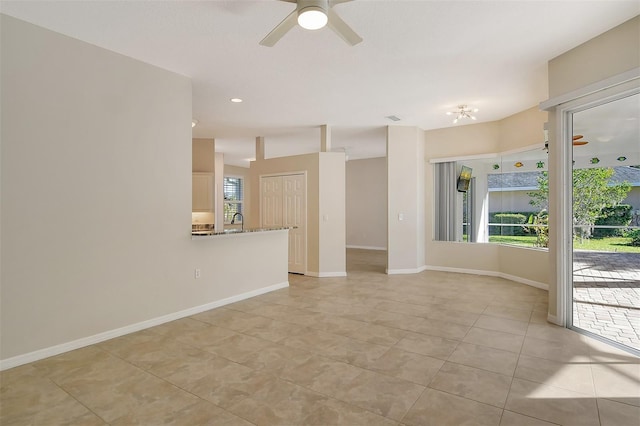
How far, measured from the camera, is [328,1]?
7.54ft

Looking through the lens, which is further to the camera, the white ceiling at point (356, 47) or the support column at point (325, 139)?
the support column at point (325, 139)

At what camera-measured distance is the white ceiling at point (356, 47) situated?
2738 mm

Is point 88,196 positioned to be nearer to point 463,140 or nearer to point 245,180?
point 463,140

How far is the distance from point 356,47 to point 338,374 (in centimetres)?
311

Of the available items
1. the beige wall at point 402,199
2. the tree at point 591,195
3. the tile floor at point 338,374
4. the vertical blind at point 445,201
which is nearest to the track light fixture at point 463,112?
the beige wall at point 402,199

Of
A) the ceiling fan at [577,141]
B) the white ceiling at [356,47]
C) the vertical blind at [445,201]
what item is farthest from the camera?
the vertical blind at [445,201]

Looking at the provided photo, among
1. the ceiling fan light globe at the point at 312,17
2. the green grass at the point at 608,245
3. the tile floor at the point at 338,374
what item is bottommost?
the tile floor at the point at 338,374

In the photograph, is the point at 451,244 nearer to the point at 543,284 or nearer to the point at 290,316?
the point at 543,284

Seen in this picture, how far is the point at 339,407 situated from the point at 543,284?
4.71 meters

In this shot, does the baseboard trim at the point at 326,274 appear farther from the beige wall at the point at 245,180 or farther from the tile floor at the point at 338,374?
the beige wall at the point at 245,180

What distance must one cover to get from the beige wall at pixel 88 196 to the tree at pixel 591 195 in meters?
4.41

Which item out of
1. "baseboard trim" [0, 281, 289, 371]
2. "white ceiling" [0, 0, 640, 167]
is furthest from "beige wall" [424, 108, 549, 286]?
"baseboard trim" [0, 281, 289, 371]

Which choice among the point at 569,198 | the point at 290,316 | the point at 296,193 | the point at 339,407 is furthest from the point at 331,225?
the point at 339,407

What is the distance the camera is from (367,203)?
10.6 metres
